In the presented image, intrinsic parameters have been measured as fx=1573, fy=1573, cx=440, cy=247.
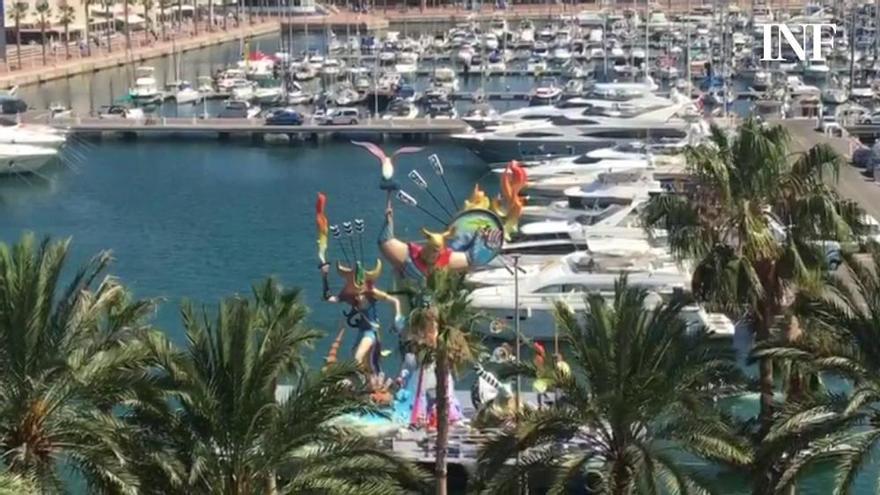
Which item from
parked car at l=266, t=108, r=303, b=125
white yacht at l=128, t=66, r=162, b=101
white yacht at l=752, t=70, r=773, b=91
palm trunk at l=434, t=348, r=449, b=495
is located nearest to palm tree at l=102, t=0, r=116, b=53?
white yacht at l=128, t=66, r=162, b=101

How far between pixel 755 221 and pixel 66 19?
92.3 meters

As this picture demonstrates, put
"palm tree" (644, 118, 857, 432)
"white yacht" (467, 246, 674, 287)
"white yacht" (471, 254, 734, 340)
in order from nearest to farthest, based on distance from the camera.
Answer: "palm tree" (644, 118, 857, 432) → "white yacht" (471, 254, 734, 340) → "white yacht" (467, 246, 674, 287)

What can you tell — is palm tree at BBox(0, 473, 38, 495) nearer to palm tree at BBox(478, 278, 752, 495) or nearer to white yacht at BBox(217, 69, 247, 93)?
palm tree at BBox(478, 278, 752, 495)

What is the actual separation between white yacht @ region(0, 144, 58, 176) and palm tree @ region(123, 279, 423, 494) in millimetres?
46381

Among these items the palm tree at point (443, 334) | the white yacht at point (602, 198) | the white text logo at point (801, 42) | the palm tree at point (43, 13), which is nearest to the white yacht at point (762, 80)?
the white text logo at point (801, 42)

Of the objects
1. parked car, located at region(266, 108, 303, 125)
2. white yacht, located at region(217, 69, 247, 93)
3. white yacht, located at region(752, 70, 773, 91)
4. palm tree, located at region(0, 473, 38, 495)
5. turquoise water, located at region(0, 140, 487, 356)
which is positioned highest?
palm tree, located at region(0, 473, 38, 495)

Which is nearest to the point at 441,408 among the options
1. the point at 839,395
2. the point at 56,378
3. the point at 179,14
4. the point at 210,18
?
the point at 839,395

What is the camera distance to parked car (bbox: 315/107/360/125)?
7244cm

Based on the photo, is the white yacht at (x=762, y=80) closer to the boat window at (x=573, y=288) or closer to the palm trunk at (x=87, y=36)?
the palm trunk at (x=87, y=36)

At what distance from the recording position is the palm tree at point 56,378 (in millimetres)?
15508

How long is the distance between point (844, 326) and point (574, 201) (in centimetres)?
3394

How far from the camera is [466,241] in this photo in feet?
111

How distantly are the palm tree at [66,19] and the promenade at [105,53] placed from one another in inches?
20.3

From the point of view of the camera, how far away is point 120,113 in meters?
76.0
